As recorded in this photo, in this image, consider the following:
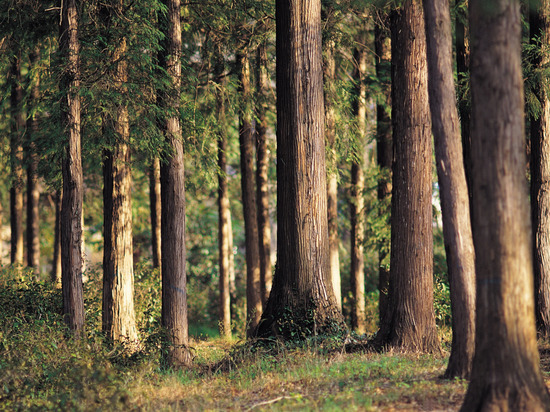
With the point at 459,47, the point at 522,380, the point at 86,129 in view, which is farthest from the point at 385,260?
the point at 522,380

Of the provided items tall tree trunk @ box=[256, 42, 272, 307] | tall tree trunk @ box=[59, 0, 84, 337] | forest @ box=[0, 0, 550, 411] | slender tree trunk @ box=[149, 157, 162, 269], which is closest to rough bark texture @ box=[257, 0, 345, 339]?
forest @ box=[0, 0, 550, 411]

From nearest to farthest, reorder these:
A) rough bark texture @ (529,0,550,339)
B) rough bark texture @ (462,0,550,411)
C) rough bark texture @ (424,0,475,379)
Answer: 1. rough bark texture @ (462,0,550,411)
2. rough bark texture @ (424,0,475,379)
3. rough bark texture @ (529,0,550,339)

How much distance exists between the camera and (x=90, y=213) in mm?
25328

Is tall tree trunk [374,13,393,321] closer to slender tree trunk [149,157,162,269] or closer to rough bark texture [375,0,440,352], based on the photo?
slender tree trunk [149,157,162,269]

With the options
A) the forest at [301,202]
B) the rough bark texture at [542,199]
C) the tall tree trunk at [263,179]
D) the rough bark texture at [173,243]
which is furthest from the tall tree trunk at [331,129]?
the rough bark texture at [542,199]

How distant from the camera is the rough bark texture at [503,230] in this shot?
5.80 meters

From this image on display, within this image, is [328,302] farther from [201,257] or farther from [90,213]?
[201,257]

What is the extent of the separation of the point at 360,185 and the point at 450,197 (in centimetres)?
1224

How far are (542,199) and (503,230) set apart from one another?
7707 mm

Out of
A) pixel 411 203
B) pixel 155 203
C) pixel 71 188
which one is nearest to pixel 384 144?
pixel 155 203

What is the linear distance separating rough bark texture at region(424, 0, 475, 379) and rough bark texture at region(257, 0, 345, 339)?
3.54 m

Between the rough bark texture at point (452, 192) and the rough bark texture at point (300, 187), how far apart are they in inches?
139

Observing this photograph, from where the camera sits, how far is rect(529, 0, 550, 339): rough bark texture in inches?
498

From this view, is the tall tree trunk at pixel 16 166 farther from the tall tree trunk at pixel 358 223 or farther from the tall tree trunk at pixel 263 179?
the tall tree trunk at pixel 358 223
